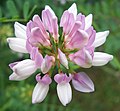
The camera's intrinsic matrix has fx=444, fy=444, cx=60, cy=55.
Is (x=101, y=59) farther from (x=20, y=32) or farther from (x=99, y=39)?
(x=20, y=32)

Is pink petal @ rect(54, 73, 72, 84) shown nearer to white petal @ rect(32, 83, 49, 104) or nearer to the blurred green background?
white petal @ rect(32, 83, 49, 104)

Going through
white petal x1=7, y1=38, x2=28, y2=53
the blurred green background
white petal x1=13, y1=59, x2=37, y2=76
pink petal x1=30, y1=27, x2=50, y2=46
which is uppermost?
pink petal x1=30, y1=27, x2=50, y2=46

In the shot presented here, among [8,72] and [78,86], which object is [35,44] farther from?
[8,72]

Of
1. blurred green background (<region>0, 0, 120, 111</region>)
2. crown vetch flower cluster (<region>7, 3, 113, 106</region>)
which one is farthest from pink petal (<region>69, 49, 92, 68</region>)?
blurred green background (<region>0, 0, 120, 111</region>)

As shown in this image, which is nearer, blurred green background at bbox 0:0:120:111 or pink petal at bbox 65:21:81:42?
pink petal at bbox 65:21:81:42

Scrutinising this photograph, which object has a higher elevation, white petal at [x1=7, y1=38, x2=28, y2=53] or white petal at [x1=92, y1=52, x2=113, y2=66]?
white petal at [x1=7, y1=38, x2=28, y2=53]

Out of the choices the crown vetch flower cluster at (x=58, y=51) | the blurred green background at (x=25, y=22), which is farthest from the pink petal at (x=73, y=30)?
the blurred green background at (x=25, y=22)

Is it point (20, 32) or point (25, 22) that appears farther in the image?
point (25, 22)

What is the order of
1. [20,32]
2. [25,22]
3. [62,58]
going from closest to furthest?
[62,58] < [20,32] < [25,22]

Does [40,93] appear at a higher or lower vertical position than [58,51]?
lower

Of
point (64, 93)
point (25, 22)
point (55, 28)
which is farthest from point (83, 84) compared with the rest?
point (25, 22)
